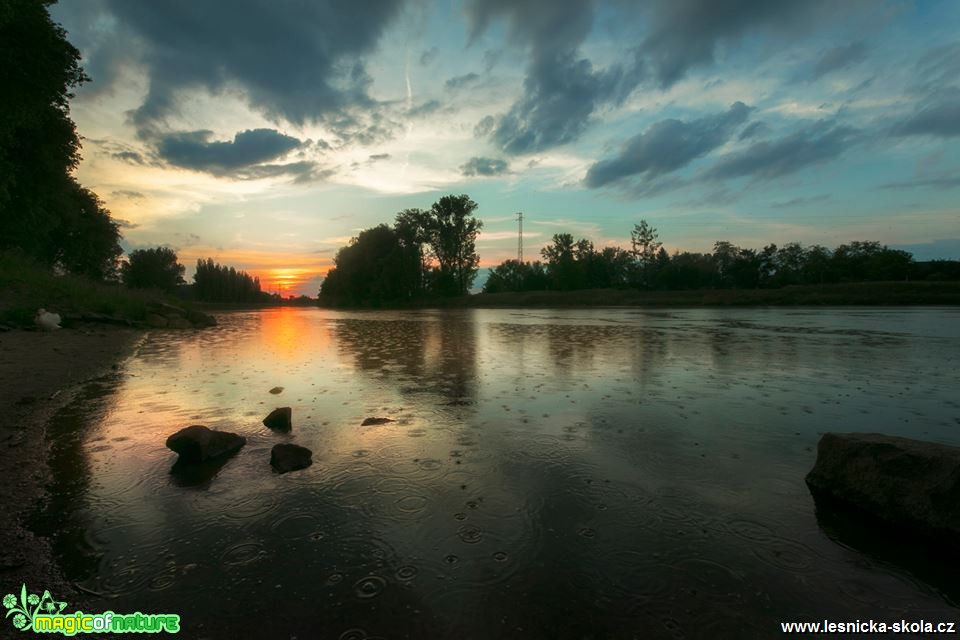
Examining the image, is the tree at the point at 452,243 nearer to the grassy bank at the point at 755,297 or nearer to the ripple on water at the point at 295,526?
the grassy bank at the point at 755,297

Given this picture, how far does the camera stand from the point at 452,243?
94875 mm

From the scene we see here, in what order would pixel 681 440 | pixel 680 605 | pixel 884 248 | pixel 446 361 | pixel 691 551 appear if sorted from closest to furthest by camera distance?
pixel 680 605, pixel 691 551, pixel 681 440, pixel 446 361, pixel 884 248

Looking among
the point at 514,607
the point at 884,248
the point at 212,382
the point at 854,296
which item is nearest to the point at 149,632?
the point at 514,607

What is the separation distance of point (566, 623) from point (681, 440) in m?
4.32

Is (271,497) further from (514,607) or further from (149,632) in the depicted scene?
(514,607)

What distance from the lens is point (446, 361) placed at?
566 inches

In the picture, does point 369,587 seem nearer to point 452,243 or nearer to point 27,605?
point 27,605

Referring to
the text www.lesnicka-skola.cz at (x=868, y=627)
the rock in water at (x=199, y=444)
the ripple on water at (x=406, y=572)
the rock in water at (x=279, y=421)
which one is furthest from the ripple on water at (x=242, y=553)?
the text www.lesnicka-skola.cz at (x=868, y=627)

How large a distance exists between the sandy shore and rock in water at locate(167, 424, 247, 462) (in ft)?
4.13

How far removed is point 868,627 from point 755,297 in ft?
280

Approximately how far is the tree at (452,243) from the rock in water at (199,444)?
90.0 metres

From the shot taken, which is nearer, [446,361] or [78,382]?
[78,382]

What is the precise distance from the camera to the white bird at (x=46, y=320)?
58.5 ft

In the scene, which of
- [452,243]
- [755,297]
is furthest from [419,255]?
[755,297]
